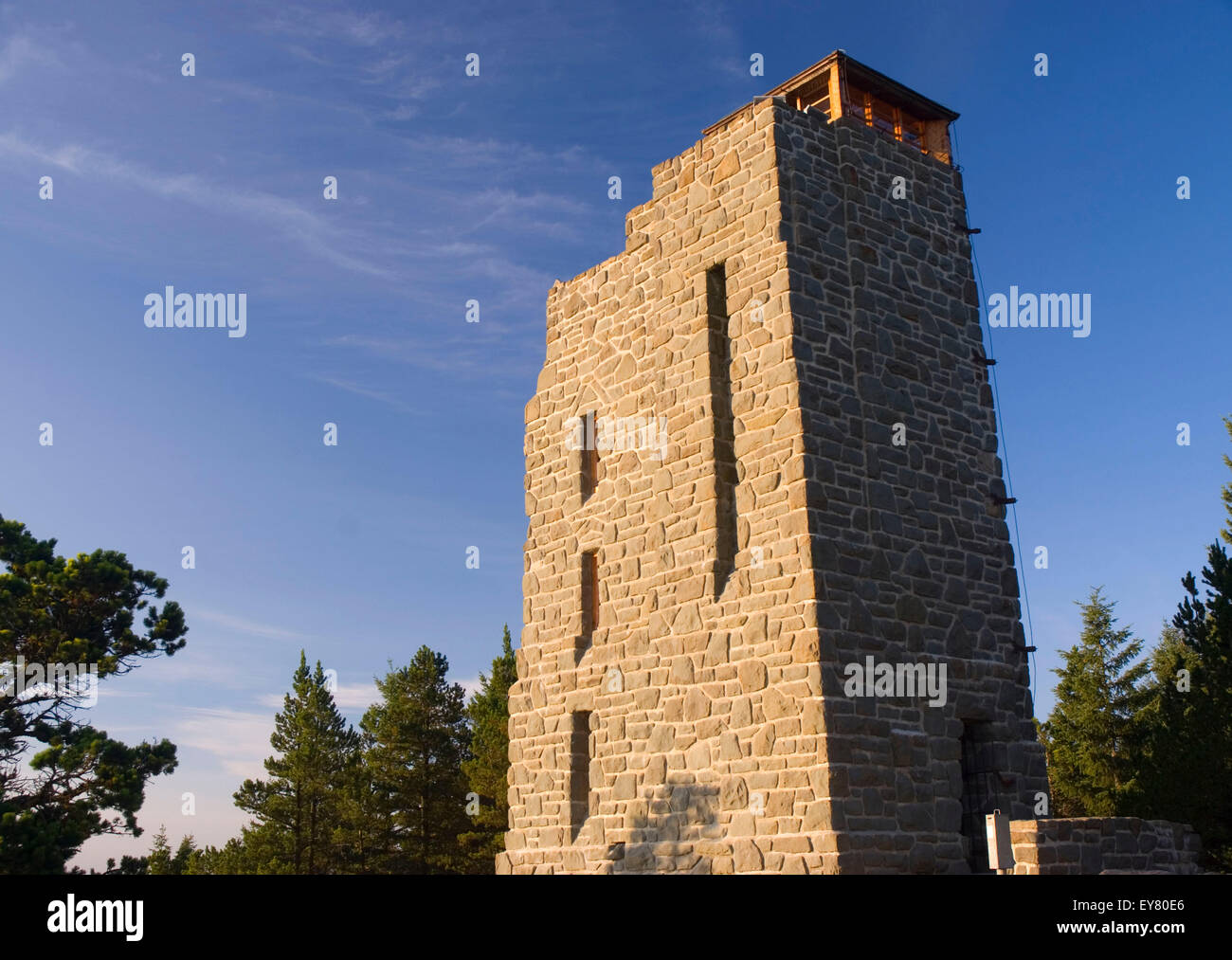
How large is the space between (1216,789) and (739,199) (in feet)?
39.9

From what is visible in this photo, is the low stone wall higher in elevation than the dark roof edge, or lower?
lower

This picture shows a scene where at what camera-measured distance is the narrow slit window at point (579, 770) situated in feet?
45.6

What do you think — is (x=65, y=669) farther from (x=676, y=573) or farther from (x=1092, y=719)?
(x=1092, y=719)

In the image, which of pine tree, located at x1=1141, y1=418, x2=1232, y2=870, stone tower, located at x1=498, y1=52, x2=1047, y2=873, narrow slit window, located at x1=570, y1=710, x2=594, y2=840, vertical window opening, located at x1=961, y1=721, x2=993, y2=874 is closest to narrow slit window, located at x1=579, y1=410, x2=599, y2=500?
stone tower, located at x1=498, y1=52, x2=1047, y2=873

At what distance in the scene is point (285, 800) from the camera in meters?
41.1

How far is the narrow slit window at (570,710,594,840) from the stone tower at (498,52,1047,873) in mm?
33

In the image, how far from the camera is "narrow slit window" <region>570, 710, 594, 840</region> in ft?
45.6

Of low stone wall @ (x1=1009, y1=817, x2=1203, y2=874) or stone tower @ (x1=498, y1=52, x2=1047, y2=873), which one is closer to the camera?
low stone wall @ (x1=1009, y1=817, x2=1203, y2=874)

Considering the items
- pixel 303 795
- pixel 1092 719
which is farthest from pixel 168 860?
pixel 1092 719

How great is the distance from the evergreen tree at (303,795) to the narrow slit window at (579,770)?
2808 centimetres

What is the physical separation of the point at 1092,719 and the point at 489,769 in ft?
60.8

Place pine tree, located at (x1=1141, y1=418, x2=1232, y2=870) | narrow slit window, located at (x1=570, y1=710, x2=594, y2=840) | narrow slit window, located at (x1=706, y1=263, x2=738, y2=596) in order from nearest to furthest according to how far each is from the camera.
A: narrow slit window, located at (x1=706, y1=263, x2=738, y2=596)
narrow slit window, located at (x1=570, y1=710, x2=594, y2=840)
pine tree, located at (x1=1141, y1=418, x2=1232, y2=870)

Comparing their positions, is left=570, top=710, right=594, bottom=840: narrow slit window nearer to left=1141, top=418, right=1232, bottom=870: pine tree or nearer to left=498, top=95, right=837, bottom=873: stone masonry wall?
left=498, top=95, right=837, bottom=873: stone masonry wall
